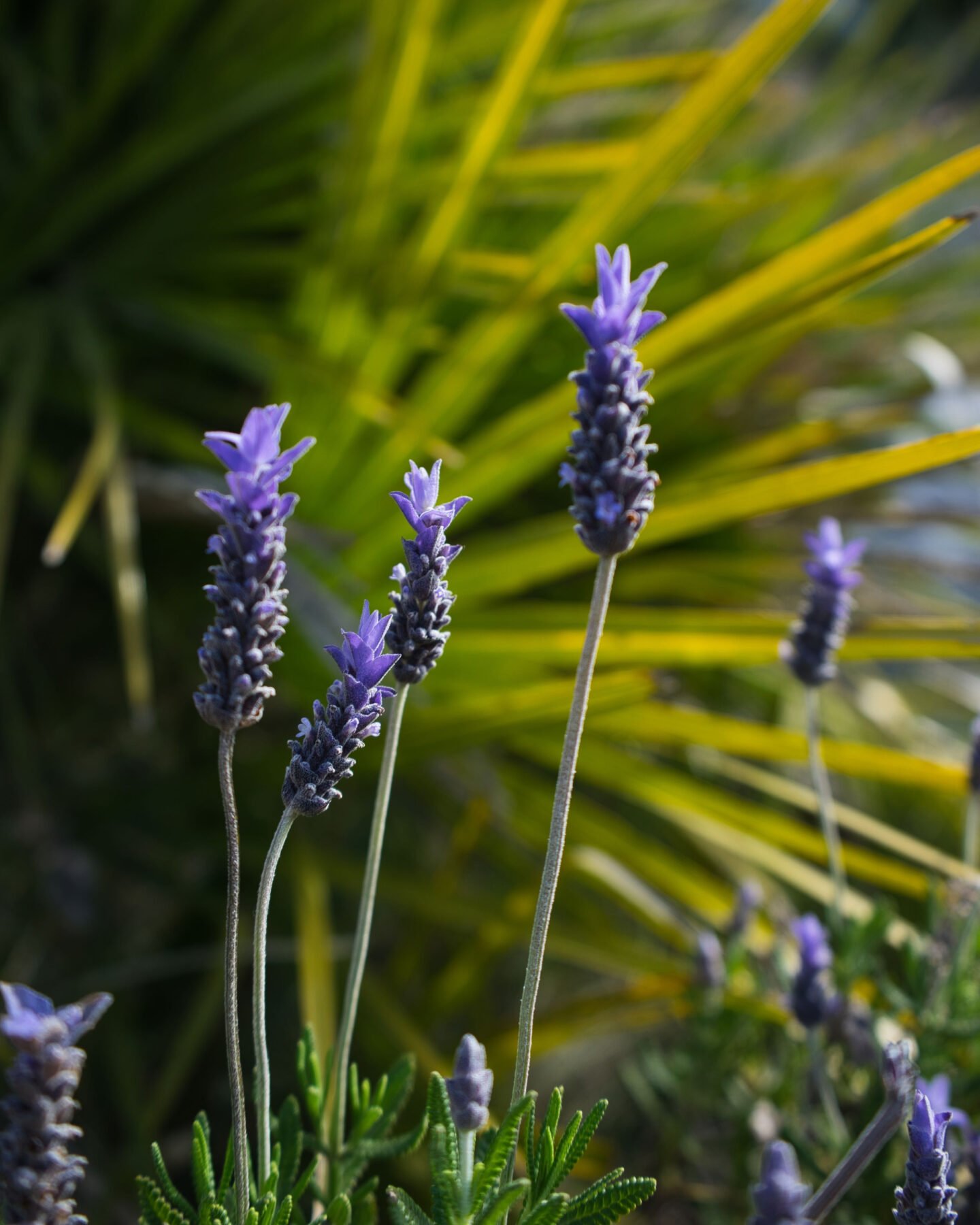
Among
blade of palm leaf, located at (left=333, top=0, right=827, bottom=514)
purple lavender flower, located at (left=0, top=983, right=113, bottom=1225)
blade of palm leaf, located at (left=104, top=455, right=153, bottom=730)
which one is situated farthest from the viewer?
blade of palm leaf, located at (left=104, top=455, right=153, bottom=730)

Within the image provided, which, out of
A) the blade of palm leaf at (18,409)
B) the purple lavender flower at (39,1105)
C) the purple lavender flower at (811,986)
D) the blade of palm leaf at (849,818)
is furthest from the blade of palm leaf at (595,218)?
the purple lavender flower at (39,1105)

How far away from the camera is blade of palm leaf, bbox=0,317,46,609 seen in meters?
1.03

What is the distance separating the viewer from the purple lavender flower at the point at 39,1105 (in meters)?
0.36

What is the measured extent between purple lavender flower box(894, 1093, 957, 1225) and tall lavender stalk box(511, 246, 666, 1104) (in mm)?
155

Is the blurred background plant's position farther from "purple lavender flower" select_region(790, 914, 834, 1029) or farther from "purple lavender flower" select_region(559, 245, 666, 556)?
"purple lavender flower" select_region(559, 245, 666, 556)

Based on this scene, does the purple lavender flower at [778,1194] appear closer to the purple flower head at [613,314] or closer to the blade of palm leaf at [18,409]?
the purple flower head at [613,314]

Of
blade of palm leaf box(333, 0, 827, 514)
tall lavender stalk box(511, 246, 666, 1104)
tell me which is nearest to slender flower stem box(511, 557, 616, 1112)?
tall lavender stalk box(511, 246, 666, 1104)

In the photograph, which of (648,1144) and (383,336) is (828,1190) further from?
(383,336)

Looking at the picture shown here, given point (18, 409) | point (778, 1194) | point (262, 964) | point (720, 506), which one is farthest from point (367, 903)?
point (18, 409)

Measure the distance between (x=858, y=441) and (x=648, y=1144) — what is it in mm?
1022

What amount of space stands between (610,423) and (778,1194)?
0.29 m

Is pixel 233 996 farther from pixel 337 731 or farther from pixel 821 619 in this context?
pixel 821 619

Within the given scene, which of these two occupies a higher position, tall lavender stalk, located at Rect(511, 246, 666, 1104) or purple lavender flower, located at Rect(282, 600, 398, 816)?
tall lavender stalk, located at Rect(511, 246, 666, 1104)

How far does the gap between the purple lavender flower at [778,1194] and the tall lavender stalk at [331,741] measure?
0.63 ft
